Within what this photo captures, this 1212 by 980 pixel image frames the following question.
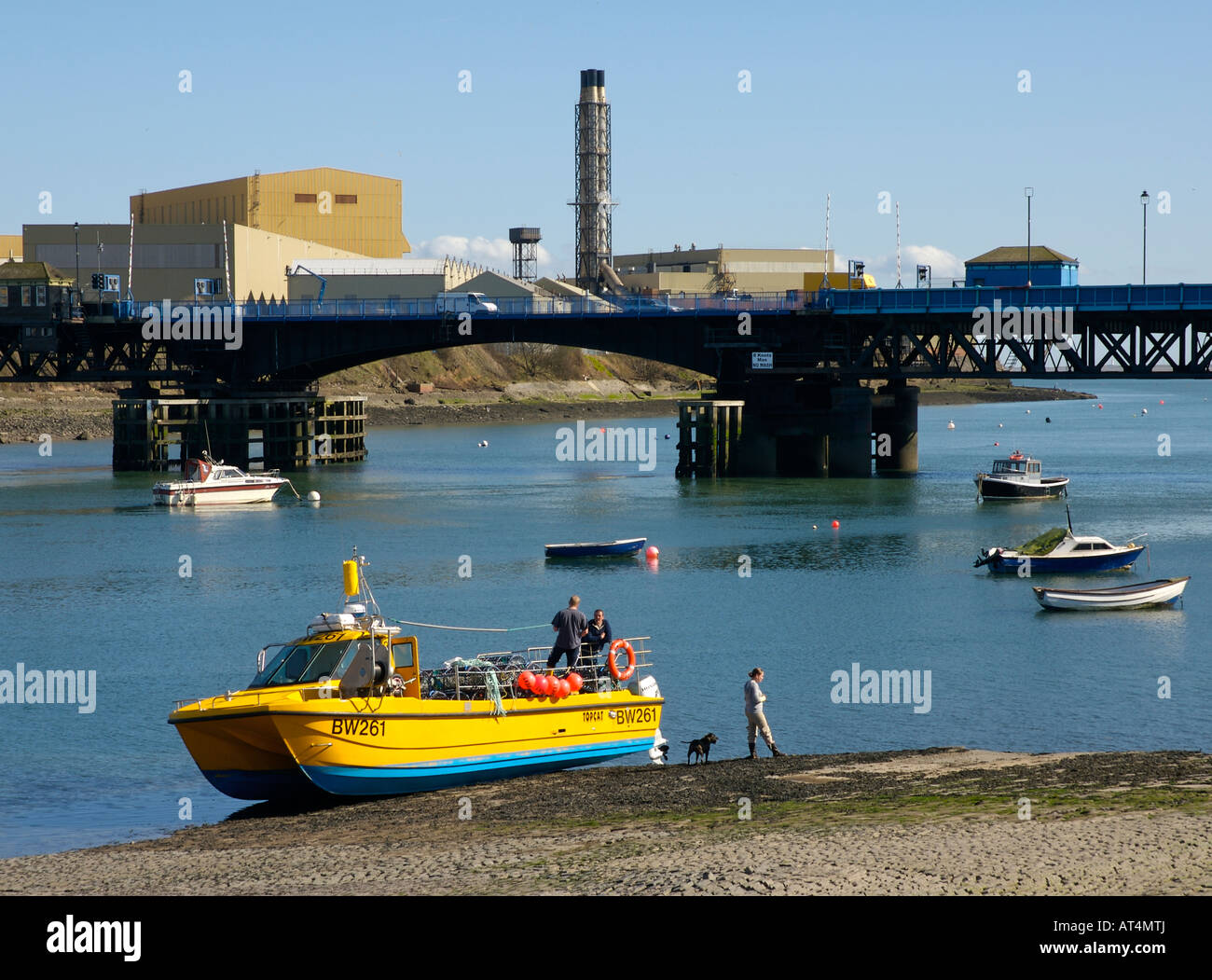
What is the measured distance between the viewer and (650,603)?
51.8 meters

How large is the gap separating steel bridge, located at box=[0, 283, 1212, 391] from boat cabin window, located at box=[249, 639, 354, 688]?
229 ft

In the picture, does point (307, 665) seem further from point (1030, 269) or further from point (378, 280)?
point (378, 280)

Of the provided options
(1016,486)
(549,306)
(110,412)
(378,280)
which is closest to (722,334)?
(549,306)

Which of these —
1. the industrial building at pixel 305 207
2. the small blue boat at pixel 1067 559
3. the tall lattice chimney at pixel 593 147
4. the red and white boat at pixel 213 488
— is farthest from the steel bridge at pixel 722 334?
the tall lattice chimney at pixel 593 147

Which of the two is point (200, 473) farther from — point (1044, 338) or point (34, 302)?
point (1044, 338)

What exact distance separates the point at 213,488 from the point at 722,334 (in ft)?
117

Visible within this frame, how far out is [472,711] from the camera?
26.3m

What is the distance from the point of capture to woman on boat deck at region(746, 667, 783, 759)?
27875 mm

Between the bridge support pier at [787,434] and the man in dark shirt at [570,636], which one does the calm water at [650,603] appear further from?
the man in dark shirt at [570,636]

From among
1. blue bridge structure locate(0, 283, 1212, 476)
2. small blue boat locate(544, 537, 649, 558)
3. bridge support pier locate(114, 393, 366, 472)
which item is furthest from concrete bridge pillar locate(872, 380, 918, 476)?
small blue boat locate(544, 537, 649, 558)
